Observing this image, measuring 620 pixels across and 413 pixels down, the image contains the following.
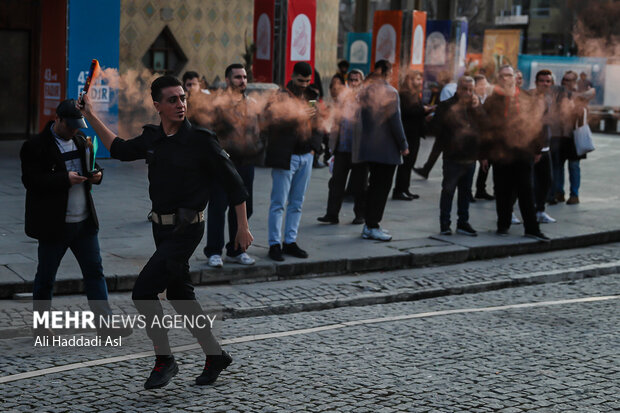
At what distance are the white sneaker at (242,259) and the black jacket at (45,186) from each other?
2488 millimetres

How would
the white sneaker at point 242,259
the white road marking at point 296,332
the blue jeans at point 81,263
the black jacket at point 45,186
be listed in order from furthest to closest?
the white sneaker at point 242,259
the blue jeans at point 81,263
the black jacket at point 45,186
the white road marking at point 296,332

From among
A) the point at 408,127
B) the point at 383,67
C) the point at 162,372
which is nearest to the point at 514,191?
the point at 383,67

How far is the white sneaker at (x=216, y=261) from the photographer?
26.3ft

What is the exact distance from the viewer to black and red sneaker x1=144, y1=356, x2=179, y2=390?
498 centimetres

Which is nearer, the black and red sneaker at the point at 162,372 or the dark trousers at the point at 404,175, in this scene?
the black and red sneaker at the point at 162,372

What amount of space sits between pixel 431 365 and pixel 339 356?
0.58 metres

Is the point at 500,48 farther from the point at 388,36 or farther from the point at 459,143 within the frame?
the point at 459,143

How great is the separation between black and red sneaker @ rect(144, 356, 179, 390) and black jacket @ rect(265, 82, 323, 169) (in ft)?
11.5

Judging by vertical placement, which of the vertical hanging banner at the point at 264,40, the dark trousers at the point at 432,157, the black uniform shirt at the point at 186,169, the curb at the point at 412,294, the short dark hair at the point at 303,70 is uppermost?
the vertical hanging banner at the point at 264,40

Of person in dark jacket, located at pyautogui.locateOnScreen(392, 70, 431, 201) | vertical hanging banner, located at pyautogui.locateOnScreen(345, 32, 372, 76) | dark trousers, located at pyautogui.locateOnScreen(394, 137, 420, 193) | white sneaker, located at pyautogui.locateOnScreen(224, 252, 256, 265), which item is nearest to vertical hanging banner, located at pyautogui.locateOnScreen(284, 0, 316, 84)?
person in dark jacket, located at pyautogui.locateOnScreen(392, 70, 431, 201)

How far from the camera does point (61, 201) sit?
5.93m

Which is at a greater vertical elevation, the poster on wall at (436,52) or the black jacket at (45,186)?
the poster on wall at (436,52)

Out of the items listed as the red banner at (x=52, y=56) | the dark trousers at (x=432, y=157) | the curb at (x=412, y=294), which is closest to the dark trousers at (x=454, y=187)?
the curb at (x=412, y=294)

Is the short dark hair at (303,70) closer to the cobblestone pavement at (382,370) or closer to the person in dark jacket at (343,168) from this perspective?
the person in dark jacket at (343,168)
